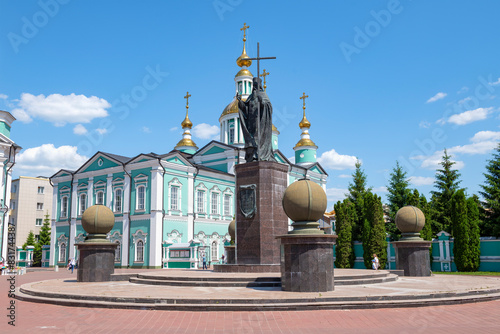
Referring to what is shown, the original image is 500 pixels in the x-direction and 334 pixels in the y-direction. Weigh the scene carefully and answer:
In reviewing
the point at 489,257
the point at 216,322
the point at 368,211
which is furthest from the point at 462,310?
the point at 368,211

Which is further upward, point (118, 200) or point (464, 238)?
point (118, 200)

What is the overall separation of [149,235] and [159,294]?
2464 cm

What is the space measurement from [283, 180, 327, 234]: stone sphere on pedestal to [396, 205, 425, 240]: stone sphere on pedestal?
745cm

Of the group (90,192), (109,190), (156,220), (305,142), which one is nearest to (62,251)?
(90,192)

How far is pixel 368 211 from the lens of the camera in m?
28.6

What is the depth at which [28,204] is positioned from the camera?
58625 millimetres

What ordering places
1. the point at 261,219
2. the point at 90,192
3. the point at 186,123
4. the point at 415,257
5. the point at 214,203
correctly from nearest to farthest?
the point at 261,219 → the point at 415,257 → the point at 90,192 → the point at 214,203 → the point at 186,123

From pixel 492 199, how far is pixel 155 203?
76.5 ft

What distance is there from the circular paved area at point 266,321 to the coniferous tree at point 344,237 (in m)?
20.9

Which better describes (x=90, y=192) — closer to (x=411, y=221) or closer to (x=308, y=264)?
(x=411, y=221)

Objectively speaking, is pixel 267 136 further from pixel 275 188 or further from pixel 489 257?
pixel 489 257

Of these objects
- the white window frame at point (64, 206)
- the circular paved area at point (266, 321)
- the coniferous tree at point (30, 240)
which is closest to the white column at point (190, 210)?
the white window frame at point (64, 206)

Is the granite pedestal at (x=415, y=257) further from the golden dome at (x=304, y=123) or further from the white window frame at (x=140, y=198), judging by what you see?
the golden dome at (x=304, y=123)

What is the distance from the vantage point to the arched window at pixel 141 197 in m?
34.7
